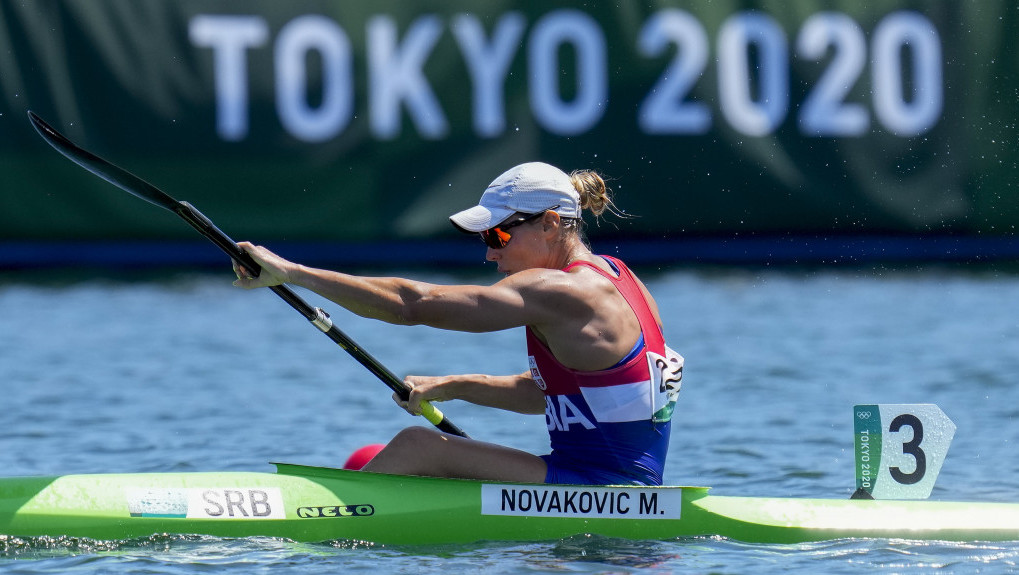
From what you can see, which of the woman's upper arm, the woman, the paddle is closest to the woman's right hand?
the paddle

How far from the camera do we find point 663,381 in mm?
4797

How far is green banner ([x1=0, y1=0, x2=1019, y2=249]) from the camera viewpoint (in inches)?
418

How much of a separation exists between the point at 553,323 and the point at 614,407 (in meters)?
0.34

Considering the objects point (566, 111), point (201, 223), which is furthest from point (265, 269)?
point (566, 111)

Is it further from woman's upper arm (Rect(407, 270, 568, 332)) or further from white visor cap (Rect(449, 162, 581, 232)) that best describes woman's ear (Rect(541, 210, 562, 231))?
woman's upper arm (Rect(407, 270, 568, 332))

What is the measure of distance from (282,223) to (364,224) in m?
0.57

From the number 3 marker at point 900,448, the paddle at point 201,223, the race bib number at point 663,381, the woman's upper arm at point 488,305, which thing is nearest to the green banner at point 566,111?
the paddle at point 201,223

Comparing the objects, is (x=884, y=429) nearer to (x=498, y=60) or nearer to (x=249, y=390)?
(x=249, y=390)

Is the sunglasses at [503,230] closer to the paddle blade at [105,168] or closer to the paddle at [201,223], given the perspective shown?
the paddle at [201,223]

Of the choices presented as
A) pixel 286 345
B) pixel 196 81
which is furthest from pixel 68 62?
pixel 286 345

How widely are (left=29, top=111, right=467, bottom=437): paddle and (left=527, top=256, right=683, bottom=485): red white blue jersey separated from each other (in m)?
0.59

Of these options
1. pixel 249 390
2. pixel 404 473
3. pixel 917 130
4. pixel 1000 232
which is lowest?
pixel 404 473

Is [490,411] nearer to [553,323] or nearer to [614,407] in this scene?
[614,407]

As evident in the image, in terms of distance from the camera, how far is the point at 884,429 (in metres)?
5.02
